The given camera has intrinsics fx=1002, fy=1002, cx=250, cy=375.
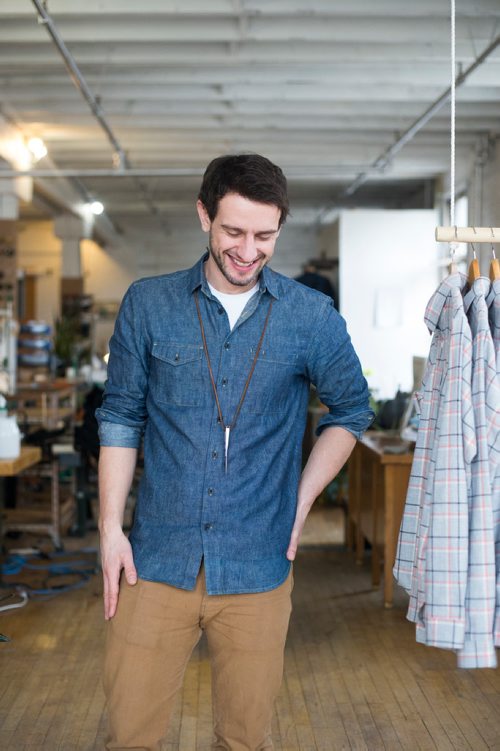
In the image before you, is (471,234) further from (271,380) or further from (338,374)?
(271,380)

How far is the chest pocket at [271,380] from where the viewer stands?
2.09 m

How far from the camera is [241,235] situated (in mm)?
1992

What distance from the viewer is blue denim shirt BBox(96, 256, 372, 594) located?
2.04 m

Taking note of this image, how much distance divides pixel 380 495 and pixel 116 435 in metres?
3.47

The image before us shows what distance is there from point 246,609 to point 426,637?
37 centimetres

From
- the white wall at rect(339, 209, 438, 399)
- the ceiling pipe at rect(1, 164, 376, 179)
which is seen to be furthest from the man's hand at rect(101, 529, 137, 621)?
the white wall at rect(339, 209, 438, 399)

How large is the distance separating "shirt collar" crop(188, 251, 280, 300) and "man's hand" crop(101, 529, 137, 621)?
1.77 ft

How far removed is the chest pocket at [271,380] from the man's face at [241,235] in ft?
0.53

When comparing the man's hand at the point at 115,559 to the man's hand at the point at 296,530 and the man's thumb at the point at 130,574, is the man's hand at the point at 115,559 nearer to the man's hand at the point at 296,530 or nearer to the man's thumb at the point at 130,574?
the man's thumb at the point at 130,574

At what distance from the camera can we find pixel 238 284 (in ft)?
6.72

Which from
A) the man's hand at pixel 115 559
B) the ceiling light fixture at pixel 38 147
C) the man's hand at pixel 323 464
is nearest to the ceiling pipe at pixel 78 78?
the ceiling light fixture at pixel 38 147

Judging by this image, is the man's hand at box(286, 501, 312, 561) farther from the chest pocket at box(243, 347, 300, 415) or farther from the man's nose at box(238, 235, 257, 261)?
the man's nose at box(238, 235, 257, 261)

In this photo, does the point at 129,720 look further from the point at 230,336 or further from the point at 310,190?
the point at 310,190

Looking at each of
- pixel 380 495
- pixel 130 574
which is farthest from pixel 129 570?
pixel 380 495
